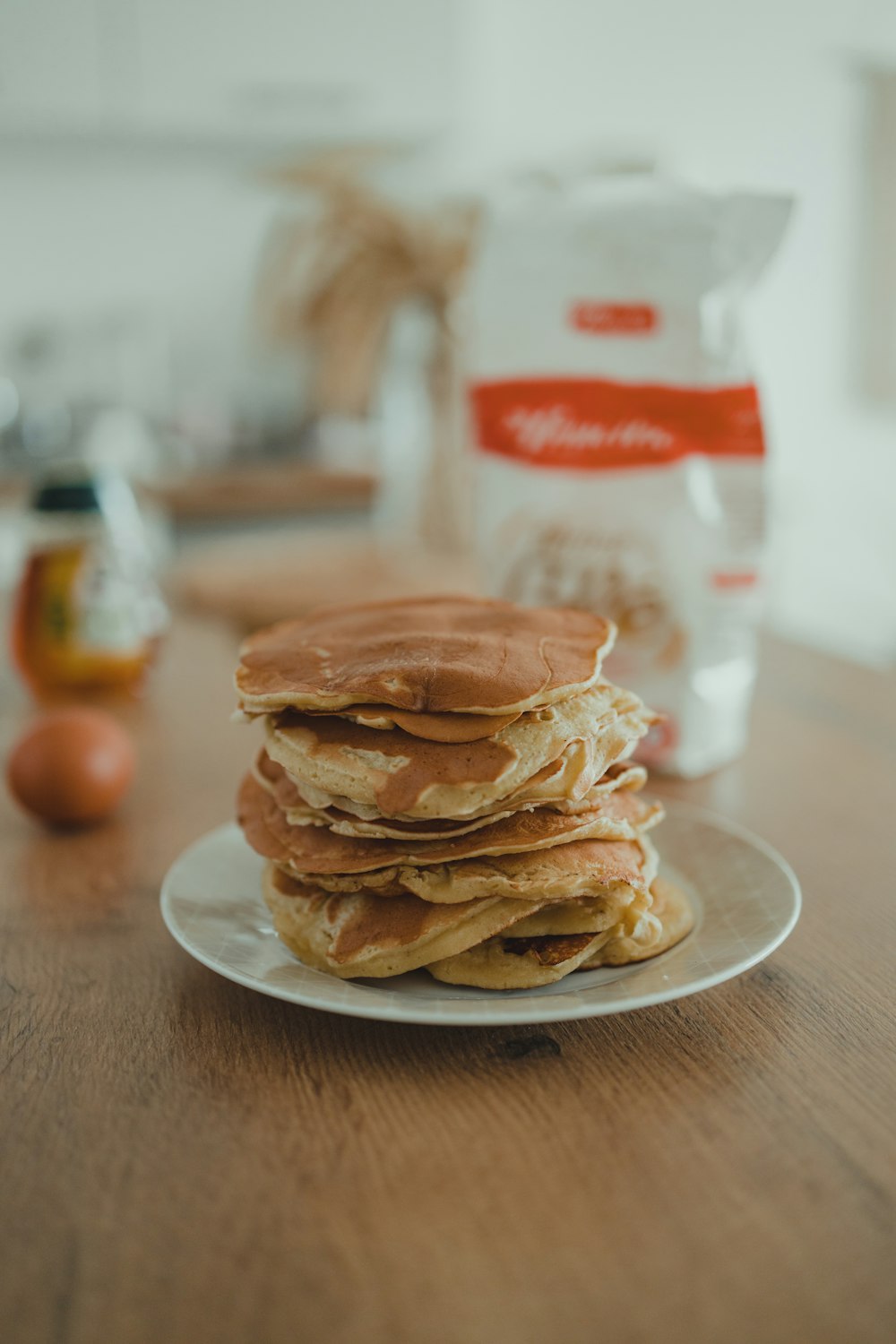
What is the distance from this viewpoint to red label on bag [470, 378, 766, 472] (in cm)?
85

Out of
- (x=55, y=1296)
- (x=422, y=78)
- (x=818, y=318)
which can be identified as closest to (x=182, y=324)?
(x=422, y=78)

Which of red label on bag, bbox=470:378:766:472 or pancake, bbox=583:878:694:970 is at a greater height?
red label on bag, bbox=470:378:766:472

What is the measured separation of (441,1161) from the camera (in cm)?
43

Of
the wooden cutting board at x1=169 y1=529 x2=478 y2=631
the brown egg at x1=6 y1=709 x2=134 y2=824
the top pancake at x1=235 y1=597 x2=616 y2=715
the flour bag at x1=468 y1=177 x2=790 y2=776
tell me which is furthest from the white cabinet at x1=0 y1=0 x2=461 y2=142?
the top pancake at x1=235 y1=597 x2=616 y2=715

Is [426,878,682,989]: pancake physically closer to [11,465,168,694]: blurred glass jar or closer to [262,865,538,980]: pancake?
[262,865,538,980]: pancake

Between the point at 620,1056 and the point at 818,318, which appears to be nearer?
the point at 620,1056

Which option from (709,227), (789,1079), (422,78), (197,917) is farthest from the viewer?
(422,78)

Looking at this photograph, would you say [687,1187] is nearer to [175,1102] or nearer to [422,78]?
[175,1102]

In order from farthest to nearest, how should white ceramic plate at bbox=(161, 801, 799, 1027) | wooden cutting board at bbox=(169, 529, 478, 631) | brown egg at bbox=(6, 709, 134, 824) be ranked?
1. wooden cutting board at bbox=(169, 529, 478, 631)
2. brown egg at bbox=(6, 709, 134, 824)
3. white ceramic plate at bbox=(161, 801, 799, 1027)

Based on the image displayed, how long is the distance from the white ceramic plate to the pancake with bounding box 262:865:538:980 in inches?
0.4

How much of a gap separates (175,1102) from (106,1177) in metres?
0.05

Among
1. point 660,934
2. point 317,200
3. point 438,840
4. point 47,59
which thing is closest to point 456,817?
point 438,840

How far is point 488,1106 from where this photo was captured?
0.46m

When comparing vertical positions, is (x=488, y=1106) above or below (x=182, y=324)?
below
